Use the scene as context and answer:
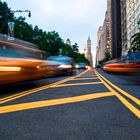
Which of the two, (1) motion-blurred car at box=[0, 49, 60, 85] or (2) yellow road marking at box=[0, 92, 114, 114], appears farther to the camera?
(1) motion-blurred car at box=[0, 49, 60, 85]

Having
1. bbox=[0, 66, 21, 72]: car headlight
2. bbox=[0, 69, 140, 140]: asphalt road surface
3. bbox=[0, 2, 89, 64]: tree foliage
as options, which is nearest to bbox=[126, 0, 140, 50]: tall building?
bbox=[0, 2, 89, 64]: tree foliage

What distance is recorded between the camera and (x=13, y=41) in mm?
12883

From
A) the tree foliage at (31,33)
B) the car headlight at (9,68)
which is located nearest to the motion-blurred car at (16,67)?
the car headlight at (9,68)

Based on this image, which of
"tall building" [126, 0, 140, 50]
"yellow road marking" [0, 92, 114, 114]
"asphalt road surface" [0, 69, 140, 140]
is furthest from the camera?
"tall building" [126, 0, 140, 50]

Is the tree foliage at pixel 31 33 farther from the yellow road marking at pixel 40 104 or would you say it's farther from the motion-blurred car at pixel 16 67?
the yellow road marking at pixel 40 104

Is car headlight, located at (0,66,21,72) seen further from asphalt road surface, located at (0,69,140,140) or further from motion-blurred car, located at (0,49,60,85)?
asphalt road surface, located at (0,69,140,140)

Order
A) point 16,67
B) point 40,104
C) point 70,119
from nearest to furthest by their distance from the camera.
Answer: point 70,119 → point 40,104 → point 16,67

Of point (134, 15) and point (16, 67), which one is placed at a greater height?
point (134, 15)

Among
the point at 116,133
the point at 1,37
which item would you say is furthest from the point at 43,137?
the point at 1,37

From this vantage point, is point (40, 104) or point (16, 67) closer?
point (40, 104)

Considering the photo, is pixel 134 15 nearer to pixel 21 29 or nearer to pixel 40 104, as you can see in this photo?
pixel 21 29

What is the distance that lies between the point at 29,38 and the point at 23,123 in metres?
68.5

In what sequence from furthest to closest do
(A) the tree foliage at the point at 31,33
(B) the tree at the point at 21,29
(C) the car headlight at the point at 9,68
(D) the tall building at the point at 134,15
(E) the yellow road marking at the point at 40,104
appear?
1. (D) the tall building at the point at 134,15
2. (B) the tree at the point at 21,29
3. (A) the tree foliage at the point at 31,33
4. (C) the car headlight at the point at 9,68
5. (E) the yellow road marking at the point at 40,104

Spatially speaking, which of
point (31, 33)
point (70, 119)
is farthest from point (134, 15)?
point (70, 119)
